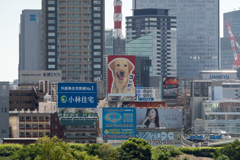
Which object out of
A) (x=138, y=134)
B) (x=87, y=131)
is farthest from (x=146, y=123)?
(x=87, y=131)

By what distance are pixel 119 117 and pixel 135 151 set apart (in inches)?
871

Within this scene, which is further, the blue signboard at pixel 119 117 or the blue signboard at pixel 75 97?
the blue signboard at pixel 119 117

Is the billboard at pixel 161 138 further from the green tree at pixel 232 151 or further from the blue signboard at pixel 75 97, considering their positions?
the blue signboard at pixel 75 97

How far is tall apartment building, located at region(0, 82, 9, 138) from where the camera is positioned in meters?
143

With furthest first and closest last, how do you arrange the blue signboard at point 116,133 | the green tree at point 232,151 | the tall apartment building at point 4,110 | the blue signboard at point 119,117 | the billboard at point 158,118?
the tall apartment building at point 4,110
the billboard at point 158,118
the blue signboard at point 116,133
the blue signboard at point 119,117
the green tree at point 232,151

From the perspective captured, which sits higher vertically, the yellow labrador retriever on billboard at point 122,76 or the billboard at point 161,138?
the yellow labrador retriever on billboard at point 122,76

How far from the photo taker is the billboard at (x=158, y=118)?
13988 centimetres

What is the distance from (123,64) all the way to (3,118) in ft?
132

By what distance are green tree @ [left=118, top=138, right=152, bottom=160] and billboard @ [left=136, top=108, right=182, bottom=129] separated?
23.6 metres

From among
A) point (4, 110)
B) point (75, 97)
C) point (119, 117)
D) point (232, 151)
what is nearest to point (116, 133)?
point (119, 117)

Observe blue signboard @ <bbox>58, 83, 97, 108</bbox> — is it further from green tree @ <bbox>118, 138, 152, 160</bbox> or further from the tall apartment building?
green tree @ <bbox>118, 138, 152, 160</bbox>

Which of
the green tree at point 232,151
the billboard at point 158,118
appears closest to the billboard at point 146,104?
the billboard at point 158,118

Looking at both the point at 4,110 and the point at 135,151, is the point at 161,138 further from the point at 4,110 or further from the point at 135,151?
the point at 4,110

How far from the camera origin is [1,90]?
476 ft
